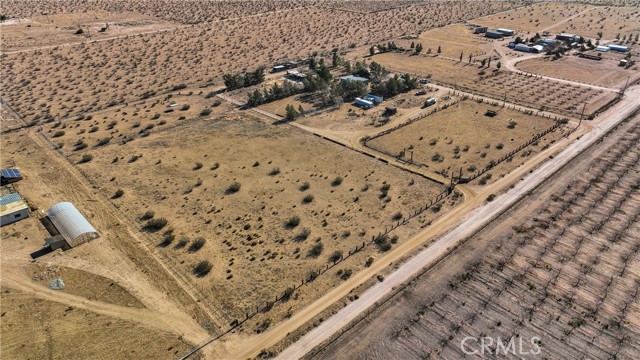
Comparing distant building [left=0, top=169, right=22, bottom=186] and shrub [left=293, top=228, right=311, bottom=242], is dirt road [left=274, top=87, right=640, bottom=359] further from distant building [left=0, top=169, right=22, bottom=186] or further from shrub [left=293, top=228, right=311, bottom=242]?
distant building [left=0, top=169, right=22, bottom=186]

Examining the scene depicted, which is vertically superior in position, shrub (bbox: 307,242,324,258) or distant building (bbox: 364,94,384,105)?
distant building (bbox: 364,94,384,105)

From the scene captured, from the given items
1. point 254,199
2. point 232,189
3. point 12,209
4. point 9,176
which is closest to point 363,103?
point 232,189

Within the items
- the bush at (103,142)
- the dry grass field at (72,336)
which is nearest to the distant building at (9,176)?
the bush at (103,142)

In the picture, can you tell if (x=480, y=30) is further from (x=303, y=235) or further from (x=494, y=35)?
(x=303, y=235)

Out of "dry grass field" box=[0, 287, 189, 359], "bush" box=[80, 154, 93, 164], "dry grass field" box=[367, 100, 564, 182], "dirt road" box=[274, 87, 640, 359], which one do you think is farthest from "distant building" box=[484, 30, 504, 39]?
"dry grass field" box=[0, 287, 189, 359]

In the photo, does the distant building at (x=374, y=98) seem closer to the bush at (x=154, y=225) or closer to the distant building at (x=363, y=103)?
the distant building at (x=363, y=103)
